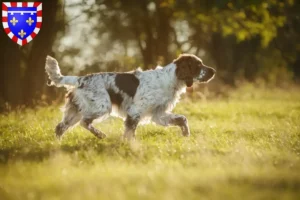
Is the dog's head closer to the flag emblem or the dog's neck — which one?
the dog's neck

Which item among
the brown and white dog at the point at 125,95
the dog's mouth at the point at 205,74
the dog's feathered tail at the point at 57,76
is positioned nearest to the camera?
the brown and white dog at the point at 125,95

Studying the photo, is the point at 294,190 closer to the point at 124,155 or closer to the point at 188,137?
the point at 124,155

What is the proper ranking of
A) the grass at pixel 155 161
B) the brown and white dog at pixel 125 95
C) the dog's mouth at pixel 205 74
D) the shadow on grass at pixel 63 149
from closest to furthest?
the grass at pixel 155 161 → the shadow on grass at pixel 63 149 → the brown and white dog at pixel 125 95 → the dog's mouth at pixel 205 74

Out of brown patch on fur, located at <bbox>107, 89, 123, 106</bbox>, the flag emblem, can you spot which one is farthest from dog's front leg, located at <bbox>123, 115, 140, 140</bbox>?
the flag emblem

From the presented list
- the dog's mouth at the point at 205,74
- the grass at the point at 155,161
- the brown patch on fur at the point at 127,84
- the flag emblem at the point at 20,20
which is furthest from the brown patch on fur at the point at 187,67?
the flag emblem at the point at 20,20

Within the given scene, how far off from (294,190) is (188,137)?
3.46 meters

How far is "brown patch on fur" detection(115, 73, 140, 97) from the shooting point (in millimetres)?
8281

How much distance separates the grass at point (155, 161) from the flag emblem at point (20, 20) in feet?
4.70

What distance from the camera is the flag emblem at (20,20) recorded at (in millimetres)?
9273

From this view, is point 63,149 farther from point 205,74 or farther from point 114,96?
point 205,74

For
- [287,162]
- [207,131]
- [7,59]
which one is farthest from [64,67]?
[287,162]

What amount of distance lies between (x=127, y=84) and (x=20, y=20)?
2.29 meters

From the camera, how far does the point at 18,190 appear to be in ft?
16.1

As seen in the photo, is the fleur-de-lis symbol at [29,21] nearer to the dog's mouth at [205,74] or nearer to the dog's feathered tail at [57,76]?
the dog's feathered tail at [57,76]
